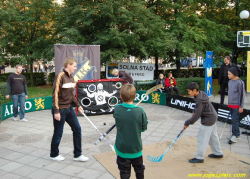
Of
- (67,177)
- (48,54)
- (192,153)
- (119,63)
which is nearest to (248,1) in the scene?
(119,63)

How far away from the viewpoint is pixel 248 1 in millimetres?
16031

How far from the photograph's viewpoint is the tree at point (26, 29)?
49.9ft

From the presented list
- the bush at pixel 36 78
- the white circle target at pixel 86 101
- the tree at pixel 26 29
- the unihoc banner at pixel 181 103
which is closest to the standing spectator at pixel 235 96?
the unihoc banner at pixel 181 103

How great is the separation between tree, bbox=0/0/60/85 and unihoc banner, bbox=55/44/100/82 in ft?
16.3

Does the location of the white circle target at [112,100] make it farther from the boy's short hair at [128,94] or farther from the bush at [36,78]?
the bush at [36,78]

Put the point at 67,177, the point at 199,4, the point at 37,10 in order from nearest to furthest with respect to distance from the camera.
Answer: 1. the point at 67,177
2. the point at 37,10
3. the point at 199,4

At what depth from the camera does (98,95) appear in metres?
9.15

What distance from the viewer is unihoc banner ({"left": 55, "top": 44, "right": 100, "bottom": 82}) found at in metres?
9.70

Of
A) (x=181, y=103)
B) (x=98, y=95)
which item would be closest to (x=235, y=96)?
(x=181, y=103)

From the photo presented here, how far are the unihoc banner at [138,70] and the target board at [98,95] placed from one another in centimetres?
540

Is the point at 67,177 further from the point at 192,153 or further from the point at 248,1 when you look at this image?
the point at 248,1

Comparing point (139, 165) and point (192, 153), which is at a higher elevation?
point (139, 165)

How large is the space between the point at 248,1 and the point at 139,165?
16726 mm

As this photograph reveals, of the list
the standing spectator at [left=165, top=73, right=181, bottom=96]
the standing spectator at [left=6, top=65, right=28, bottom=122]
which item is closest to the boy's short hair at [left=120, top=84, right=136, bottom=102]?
the standing spectator at [left=6, top=65, right=28, bottom=122]
